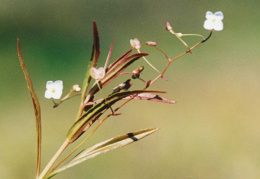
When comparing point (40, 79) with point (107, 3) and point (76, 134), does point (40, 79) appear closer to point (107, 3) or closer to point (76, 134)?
point (107, 3)

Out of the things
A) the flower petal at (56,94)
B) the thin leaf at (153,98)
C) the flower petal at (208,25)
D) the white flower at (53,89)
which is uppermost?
the flower petal at (208,25)

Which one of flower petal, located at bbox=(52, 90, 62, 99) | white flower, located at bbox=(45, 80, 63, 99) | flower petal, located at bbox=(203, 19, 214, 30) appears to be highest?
flower petal, located at bbox=(203, 19, 214, 30)

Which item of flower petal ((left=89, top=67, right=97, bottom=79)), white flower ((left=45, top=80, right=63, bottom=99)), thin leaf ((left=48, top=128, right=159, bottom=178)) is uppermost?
flower petal ((left=89, top=67, right=97, bottom=79))

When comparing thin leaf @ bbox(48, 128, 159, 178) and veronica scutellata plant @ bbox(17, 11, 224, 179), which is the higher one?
veronica scutellata plant @ bbox(17, 11, 224, 179)

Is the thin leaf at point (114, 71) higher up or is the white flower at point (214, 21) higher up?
the white flower at point (214, 21)

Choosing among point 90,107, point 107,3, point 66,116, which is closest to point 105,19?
point 107,3

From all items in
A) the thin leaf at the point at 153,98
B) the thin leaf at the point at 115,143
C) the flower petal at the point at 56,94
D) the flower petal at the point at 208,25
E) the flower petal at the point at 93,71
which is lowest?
the thin leaf at the point at 115,143

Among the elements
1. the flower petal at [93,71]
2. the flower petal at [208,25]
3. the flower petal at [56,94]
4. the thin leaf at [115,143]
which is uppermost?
the flower petal at [208,25]

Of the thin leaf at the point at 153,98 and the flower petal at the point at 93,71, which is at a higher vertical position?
the flower petal at the point at 93,71

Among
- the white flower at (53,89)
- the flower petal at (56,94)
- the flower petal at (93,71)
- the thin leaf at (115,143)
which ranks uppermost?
the flower petal at (93,71)

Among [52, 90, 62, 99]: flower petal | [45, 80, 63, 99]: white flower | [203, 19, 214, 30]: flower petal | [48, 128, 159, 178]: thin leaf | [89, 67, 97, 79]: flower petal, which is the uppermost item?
[203, 19, 214, 30]: flower petal

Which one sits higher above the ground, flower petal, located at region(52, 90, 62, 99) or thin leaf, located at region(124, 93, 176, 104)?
flower petal, located at region(52, 90, 62, 99)
